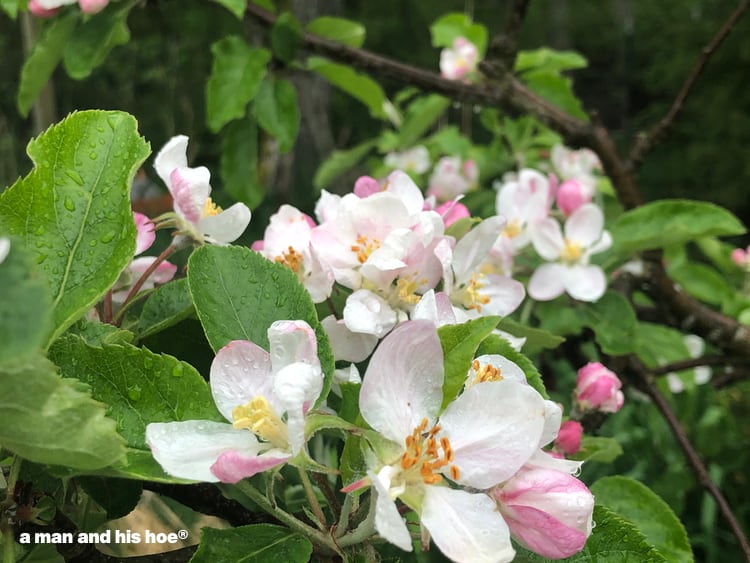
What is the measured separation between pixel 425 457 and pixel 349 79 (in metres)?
0.90

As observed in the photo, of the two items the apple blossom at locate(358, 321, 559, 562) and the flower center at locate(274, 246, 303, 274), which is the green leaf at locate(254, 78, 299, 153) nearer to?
the flower center at locate(274, 246, 303, 274)

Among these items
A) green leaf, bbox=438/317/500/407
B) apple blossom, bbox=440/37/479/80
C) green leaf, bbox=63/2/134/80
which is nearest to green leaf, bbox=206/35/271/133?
green leaf, bbox=63/2/134/80

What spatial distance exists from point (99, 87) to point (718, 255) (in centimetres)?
292

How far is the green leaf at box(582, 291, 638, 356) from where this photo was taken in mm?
806

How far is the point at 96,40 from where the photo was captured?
863 millimetres

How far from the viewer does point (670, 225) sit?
85 cm

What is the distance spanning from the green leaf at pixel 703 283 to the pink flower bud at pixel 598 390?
24.3 inches

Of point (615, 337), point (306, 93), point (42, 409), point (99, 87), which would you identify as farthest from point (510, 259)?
point (99, 87)

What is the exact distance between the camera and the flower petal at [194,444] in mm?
320

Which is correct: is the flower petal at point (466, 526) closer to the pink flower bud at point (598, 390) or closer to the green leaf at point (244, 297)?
the green leaf at point (244, 297)

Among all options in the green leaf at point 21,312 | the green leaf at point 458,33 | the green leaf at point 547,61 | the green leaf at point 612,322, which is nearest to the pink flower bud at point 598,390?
the green leaf at point 612,322

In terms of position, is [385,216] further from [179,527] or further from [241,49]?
[241,49]

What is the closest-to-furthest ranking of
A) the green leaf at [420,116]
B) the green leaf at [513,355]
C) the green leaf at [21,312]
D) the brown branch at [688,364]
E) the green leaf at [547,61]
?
the green leaf at [21,312] < the green leaf at [513,355] < the brown branch at [688,364] < the green leaf at [547,61] < the green leaf at [420,116]

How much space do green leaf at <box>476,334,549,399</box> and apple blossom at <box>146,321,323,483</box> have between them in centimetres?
12
